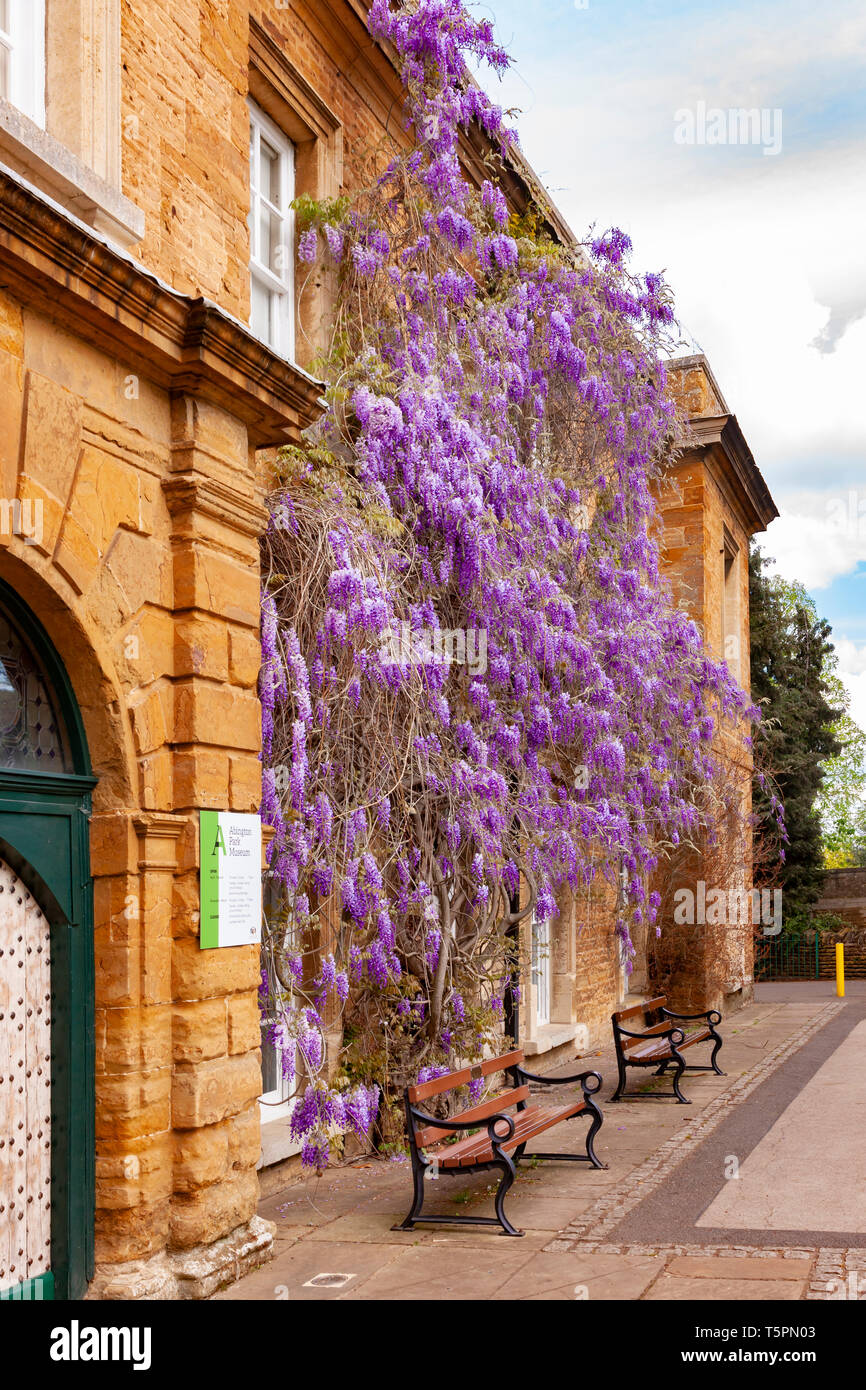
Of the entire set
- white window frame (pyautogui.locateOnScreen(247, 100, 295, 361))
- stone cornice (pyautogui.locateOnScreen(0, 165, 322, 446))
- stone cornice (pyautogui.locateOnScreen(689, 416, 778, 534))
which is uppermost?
stone cornice (pyautogui.locateOnScreen(689, 416, 778, 534))

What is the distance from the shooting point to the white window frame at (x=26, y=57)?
5688 mm

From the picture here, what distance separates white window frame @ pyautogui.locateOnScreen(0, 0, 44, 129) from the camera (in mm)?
5688

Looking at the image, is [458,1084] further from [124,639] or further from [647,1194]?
[124,639]

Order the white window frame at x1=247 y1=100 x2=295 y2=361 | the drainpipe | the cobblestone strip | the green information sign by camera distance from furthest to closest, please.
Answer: the drainpipe, the white window frame at x1=247 y1=100 x2=295 y2=361, the cobblestone strip, the green information sign

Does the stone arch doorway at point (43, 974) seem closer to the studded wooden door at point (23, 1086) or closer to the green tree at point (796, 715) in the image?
the studded wooden door at point (23, 1086)

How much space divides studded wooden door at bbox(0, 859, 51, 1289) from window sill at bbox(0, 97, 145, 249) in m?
2.74

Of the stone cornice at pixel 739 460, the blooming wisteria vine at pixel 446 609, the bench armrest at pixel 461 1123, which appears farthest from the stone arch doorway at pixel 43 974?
the stone cornice at pixel 739 460

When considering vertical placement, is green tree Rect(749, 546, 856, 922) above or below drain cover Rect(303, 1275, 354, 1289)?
above

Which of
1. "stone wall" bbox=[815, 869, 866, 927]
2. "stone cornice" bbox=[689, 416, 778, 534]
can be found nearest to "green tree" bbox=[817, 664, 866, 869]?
"stone wall" bbox=[815, 869, 866, 927]

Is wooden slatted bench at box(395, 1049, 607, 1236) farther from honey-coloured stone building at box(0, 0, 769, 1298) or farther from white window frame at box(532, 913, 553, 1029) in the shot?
white window frame at box(532, 913, 553, 1029)

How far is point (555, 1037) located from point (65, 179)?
9.95 meters

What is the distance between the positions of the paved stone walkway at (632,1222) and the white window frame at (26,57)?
204 inches

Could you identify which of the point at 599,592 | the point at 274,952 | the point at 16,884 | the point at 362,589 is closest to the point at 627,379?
the point at 599,592
